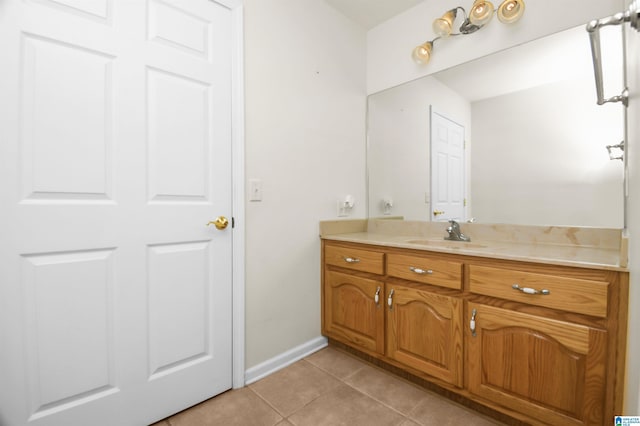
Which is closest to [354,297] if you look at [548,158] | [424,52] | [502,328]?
[502,328]

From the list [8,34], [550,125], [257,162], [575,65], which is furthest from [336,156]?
[8,34]

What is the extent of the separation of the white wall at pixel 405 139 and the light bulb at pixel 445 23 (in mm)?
279

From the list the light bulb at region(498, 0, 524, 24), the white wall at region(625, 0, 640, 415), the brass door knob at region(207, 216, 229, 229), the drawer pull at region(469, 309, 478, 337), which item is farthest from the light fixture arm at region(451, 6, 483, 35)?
the brass door knob at region(207, 216, 229, 229)

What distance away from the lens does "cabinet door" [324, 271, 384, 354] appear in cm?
176

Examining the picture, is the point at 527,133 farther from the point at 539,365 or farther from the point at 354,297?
the point at 354,297

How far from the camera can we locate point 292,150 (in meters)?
1.90

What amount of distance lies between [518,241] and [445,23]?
1.42 meters

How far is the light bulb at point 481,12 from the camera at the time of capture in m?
1.73

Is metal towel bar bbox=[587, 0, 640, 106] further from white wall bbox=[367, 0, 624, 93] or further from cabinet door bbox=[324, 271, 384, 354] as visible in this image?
cabinet door bbox=[324, 271, 384, 354]

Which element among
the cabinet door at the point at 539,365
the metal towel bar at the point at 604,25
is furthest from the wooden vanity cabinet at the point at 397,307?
the metal towel bar at the point at 604,25

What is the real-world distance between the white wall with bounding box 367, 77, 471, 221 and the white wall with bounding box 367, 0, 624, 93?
12cm

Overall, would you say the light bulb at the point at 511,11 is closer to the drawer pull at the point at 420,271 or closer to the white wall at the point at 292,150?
the white wall at the point at 292,150

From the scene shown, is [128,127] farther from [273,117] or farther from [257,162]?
[273,117]

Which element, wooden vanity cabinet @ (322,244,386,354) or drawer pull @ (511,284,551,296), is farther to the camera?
wooden vanity cabinet @ (322,244,386,354)
